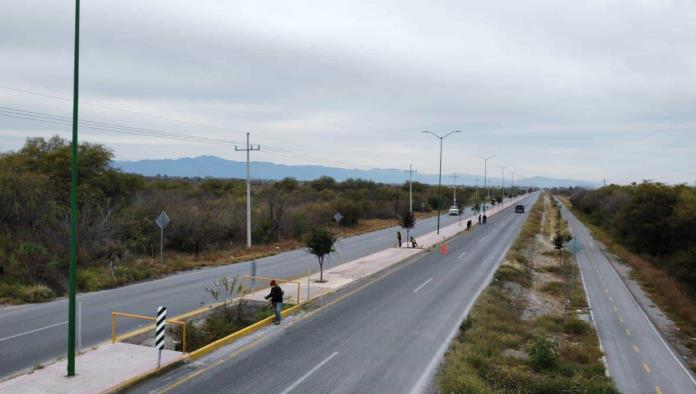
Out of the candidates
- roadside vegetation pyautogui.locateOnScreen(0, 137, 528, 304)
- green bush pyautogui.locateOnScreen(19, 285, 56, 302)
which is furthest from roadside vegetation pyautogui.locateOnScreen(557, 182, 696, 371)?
green bush pyautogui.locateOnScreen(19, 285, 56, 302)

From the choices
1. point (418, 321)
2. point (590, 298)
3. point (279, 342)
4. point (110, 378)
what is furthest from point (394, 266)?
point (110, 378)

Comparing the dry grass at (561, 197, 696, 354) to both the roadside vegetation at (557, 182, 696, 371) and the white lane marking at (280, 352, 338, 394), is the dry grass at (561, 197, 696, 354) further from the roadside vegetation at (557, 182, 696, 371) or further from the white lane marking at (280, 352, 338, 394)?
the white lane marking at (280, 352, 338, 394)

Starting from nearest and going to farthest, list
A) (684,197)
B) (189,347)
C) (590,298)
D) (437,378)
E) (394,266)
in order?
(437,378)
(189,347)
(590,298)
(394,266)
(684,197)

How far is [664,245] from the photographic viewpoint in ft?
143

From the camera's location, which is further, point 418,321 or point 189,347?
point 418,321

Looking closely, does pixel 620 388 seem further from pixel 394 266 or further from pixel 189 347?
pixel 394 266

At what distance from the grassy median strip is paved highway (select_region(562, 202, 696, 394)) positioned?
0.54 metres

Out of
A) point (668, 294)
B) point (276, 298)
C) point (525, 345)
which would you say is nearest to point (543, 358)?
point (525, 345)

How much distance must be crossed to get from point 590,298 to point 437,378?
643 inches

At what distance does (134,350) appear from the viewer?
486 inches

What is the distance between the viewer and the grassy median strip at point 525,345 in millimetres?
11023

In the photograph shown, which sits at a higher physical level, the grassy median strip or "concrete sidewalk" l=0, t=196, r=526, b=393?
"concrete sidewalk" l=0, t=196, r=526, b=393

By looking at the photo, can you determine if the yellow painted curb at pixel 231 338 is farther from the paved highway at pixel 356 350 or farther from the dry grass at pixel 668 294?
the dry grass at pixel 668 294

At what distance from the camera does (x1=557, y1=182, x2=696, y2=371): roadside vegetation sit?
2559 centimetres
